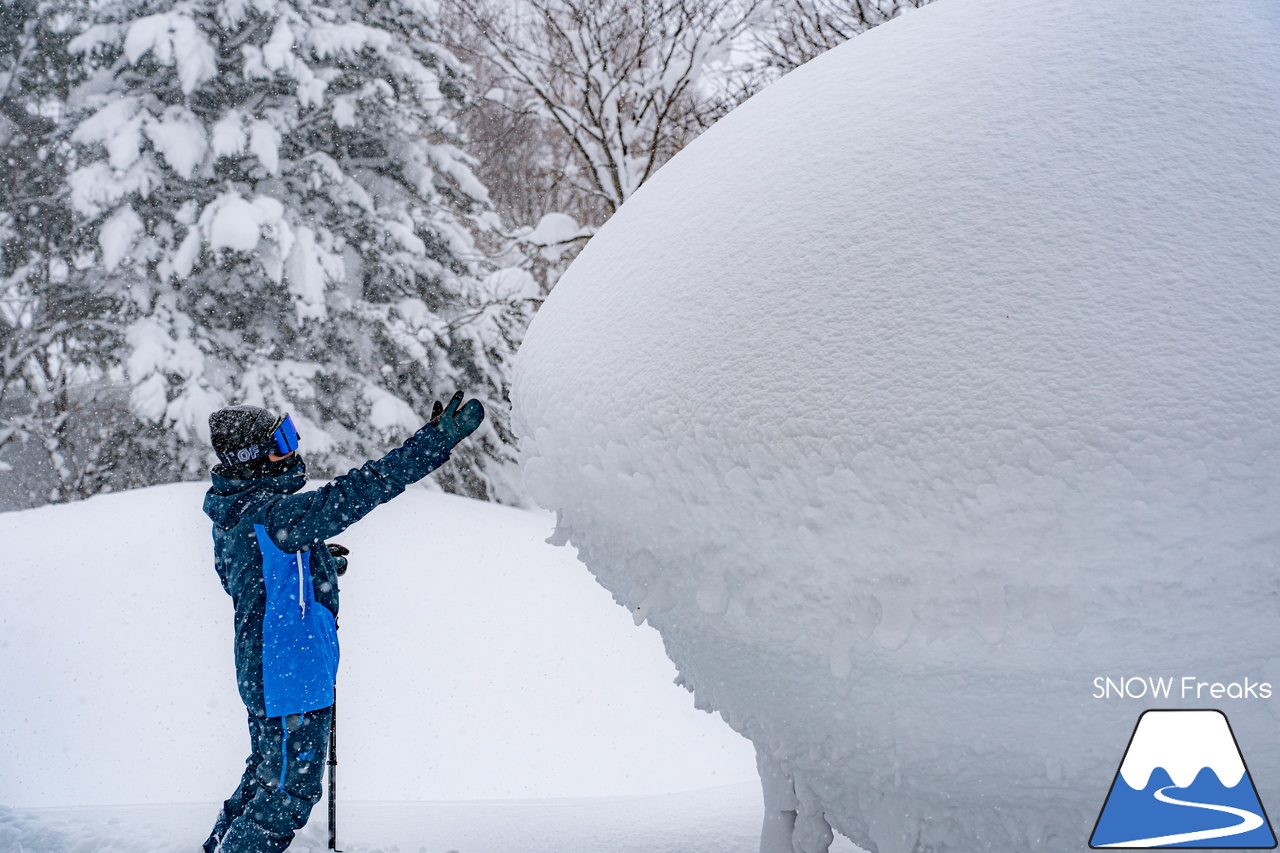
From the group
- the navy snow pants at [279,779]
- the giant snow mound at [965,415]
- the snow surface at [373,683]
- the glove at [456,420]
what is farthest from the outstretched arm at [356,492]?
the snow surface at [373,683]

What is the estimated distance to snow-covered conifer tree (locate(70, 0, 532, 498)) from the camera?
9.59 m

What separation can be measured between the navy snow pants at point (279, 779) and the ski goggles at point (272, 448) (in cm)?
78

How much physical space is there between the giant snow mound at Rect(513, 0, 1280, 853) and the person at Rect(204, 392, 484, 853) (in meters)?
0.78

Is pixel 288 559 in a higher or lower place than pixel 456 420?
lower

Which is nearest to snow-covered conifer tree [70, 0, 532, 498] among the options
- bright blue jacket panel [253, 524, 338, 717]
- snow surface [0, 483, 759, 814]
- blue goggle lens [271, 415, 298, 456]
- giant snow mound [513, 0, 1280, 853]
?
snow surface [0, 483, 759, 814]

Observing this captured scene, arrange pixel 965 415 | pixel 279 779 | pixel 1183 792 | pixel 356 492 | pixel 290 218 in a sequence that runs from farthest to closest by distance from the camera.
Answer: pixel 290 218, pixel 279 779, pixel 356 492, pixel 1183 792, pixel 965 415

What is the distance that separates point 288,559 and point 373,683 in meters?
2.42

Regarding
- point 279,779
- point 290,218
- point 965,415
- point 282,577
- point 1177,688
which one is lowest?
point 279,779

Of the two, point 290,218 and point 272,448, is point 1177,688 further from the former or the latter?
point 290,218

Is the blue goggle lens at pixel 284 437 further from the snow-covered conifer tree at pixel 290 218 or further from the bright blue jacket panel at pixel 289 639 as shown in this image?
the snow-covered conifer tree at pixel 290 218

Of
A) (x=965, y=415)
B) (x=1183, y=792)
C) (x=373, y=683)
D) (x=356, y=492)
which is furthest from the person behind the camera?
(x=373, y=683)

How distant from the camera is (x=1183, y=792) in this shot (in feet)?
5.02

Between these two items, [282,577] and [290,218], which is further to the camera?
[290,218]

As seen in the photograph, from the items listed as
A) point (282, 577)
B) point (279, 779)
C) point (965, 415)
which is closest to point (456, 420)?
point (282, 577)
